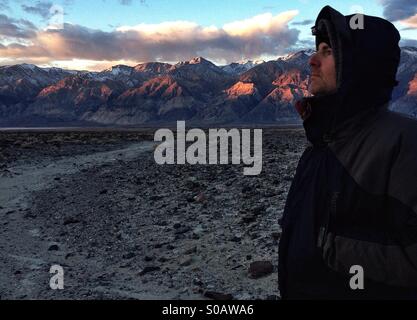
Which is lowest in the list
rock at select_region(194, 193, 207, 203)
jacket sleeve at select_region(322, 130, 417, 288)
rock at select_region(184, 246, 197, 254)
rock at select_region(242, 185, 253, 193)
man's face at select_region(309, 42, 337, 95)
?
rock at select_region(184, 246, 197, 254)

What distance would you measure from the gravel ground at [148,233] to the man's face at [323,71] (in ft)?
18.5

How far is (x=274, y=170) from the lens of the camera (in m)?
18.4

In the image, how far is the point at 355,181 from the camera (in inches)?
93.6

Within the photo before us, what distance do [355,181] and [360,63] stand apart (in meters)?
0.59

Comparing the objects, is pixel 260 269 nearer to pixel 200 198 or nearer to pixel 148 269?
pixel 148 269

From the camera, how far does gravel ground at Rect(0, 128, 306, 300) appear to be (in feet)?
28.4

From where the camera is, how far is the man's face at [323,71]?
2.55 meters

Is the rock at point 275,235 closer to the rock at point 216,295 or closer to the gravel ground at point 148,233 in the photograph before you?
the gravel ground at point 148,233

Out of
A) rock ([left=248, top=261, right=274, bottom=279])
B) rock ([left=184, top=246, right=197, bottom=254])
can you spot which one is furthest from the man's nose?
rock ([left=184, top=246, right=197, bottom=254])

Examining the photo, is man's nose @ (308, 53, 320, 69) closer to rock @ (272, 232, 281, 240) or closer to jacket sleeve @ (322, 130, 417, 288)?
jacket sleeve @ (322, 130, 417, 288)

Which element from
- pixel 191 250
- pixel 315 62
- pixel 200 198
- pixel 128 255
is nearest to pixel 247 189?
pixel 200 198

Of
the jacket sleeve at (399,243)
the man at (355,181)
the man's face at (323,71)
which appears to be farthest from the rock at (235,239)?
the jacket sleeve at (399,243)

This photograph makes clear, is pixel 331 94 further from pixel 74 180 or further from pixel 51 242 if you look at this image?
pixel 74 180
